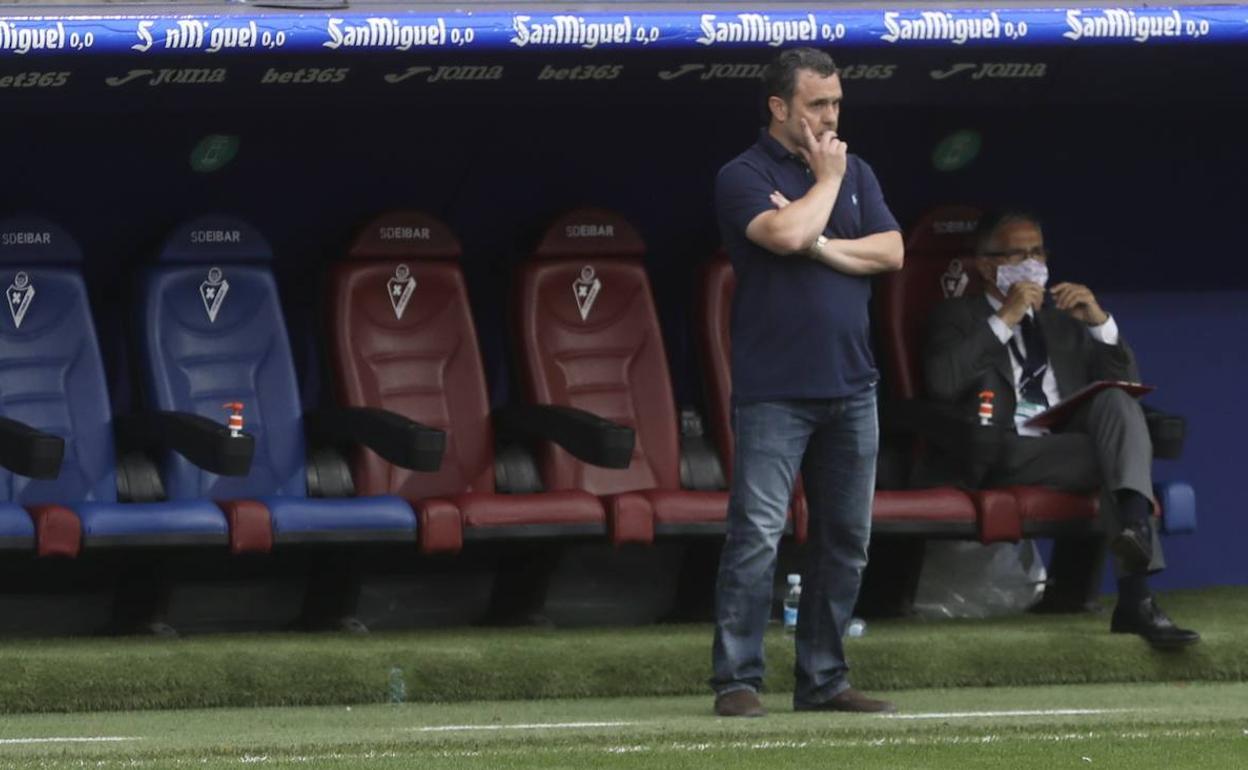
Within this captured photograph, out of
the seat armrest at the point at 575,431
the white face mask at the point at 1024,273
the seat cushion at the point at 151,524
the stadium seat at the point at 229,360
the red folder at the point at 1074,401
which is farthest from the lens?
the white face mask at the point at 1024,273

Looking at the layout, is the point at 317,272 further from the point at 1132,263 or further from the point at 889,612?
the point at 1132,263

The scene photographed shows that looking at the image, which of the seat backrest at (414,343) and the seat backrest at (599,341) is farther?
the seat backrest at (599,341)

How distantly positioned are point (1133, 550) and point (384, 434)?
211cm

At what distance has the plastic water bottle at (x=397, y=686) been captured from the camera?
7.91 m

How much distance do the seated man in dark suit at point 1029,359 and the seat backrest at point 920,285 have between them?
0.56ft

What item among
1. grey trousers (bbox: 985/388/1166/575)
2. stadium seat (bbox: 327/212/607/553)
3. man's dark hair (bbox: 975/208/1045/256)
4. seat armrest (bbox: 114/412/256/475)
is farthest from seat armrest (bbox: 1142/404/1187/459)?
seat armrest (bbox: 114/412/256/475)

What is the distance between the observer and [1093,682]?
8.39 m

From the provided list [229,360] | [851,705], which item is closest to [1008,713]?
[851,705]

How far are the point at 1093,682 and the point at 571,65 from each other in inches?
95.9

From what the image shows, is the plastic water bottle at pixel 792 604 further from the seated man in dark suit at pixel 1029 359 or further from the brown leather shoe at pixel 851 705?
the brown leather shoe at pixel 851 705

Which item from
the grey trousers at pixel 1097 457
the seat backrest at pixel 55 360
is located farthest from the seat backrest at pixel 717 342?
the seat backrest at pixel 55 360

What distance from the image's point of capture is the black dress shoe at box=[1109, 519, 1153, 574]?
28.3ft

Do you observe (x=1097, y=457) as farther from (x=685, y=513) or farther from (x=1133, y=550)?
(x=685, y=513)

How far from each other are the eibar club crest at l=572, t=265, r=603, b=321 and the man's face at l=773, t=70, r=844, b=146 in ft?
7.04
